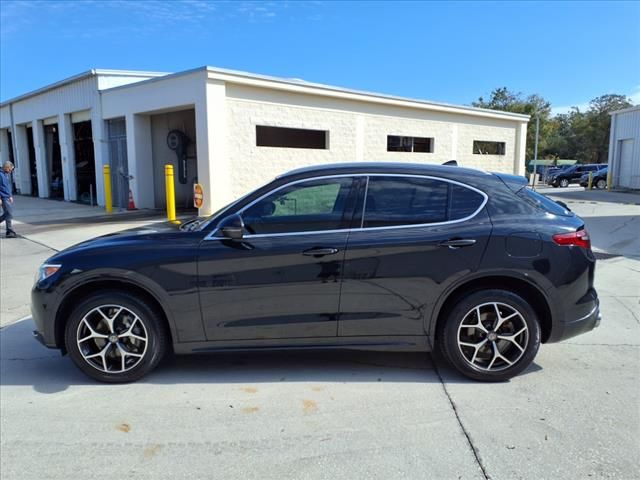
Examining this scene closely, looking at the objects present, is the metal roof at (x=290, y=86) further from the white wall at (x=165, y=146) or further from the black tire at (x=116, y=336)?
the black tire at (x=116, y=336)

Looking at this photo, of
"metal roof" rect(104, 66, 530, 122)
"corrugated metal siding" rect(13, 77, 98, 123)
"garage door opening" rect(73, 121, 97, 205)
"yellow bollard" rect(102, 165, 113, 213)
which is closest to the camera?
"metal roof" rect(104, 66, 530, 122)

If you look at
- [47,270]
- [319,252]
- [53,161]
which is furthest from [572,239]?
[53,161]

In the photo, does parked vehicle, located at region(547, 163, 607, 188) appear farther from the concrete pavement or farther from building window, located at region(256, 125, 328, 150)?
the concrete pavement

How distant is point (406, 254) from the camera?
3.74m

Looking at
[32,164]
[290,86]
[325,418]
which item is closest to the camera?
[325,418]

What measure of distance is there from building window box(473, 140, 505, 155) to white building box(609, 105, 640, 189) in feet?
28.2

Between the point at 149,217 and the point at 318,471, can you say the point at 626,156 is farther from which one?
the point at 318,471

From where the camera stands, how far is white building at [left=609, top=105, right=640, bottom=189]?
87.1 feet

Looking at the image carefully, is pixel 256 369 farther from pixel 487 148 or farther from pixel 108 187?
pixel 487 148

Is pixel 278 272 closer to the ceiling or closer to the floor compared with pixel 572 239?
closer to the floor

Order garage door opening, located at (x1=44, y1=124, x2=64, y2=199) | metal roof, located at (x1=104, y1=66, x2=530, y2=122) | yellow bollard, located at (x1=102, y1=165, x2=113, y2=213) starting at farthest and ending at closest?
garage door opening, located at (x1=44, y1=124, x2=64, y2=199)
yellow bollard, located at (x1=102, y1=165, x2=113, y2=213)
metal roof, located at (x1=104, y1=66, x2=530, y2=122)

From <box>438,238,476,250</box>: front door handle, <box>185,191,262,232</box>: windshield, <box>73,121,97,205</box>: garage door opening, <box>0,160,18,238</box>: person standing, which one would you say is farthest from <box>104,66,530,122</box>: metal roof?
<box>438,238,476,250</box>: front door handle

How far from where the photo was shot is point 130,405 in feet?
11.8

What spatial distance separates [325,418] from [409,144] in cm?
1771
